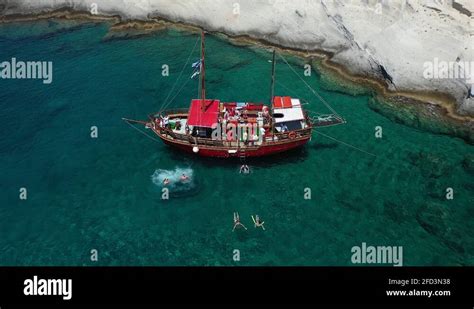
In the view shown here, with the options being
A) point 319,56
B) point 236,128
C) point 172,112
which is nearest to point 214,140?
point 236,128

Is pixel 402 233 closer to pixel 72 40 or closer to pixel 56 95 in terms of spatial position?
pixel 56 95

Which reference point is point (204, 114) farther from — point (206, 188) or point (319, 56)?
point (319, 56)

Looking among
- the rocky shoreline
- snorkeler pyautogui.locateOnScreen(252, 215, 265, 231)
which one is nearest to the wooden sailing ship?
snorkeler pyautogui.locateOnScreen(252, 215, 265, 231)

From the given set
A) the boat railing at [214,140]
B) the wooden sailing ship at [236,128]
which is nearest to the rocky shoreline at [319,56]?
the wooden sailing ship at [236,128]

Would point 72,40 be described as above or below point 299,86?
above

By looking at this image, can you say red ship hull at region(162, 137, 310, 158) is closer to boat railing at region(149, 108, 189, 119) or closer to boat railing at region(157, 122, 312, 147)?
boat railing at region(157, 122, 312, 147)

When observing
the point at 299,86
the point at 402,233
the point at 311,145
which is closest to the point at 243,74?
the point at 299,86

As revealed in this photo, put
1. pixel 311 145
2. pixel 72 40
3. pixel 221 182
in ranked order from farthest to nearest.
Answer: pixel 72 40 → pixel 311 145 → pixel 221 182
